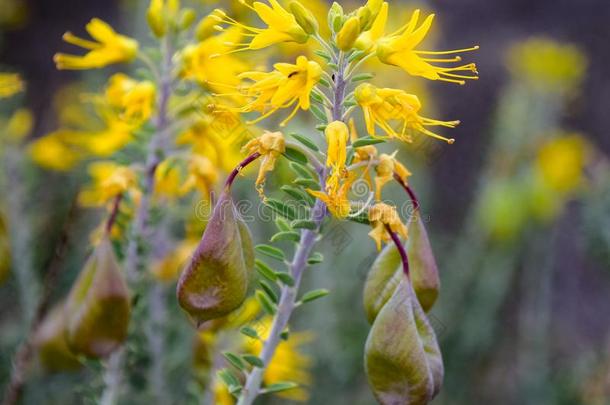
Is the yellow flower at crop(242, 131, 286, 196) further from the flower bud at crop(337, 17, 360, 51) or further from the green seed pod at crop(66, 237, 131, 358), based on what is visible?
the green seed pod at crop(66, 237, 131, 358)

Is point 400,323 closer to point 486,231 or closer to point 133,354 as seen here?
point 133,354

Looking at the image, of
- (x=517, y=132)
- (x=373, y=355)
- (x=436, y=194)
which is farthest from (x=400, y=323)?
(x=436, y=194)

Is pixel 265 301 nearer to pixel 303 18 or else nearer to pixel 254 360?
pixel 254 360

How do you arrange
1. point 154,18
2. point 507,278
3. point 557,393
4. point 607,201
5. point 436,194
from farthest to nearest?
point 436,194 < point 507,278 < point 557,393 < point 607,201 < point 154,18

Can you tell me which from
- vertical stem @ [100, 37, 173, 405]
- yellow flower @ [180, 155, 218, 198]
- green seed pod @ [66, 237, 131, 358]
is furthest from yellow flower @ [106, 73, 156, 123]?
green seed pod @ [66, 237, 131, 358]

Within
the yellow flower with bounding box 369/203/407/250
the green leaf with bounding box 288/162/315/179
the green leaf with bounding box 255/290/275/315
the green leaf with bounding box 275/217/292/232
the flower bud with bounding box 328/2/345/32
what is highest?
the flower bud with bounding box 328/2/345/32

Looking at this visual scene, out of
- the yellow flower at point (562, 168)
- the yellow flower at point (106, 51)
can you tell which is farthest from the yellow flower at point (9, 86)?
the yellow flower at point (562, 168)

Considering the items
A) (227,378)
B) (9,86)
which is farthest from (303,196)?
(9,86)
